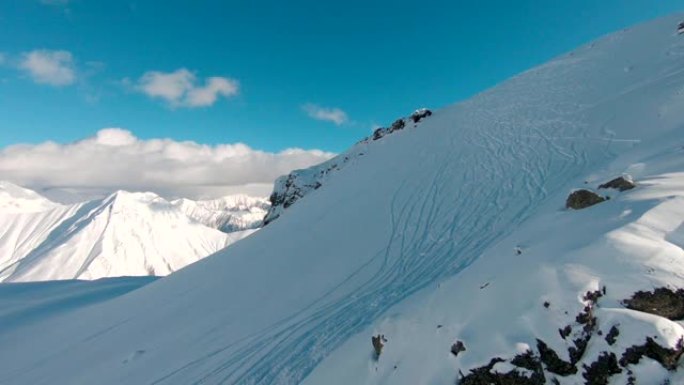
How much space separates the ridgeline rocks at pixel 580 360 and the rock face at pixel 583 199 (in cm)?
345

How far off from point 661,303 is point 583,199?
149 inches

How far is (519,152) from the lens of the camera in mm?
19719

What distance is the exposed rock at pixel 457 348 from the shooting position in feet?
17.2

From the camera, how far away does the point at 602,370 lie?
448 cm

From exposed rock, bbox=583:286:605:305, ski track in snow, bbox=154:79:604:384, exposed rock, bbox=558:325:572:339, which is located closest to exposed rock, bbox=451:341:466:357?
exposed rock, bbox=558:325:572:339

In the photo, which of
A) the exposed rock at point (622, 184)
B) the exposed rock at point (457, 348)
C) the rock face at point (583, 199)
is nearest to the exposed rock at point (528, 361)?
the exposed rock at point (457, 348)

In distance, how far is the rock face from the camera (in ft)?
25.8

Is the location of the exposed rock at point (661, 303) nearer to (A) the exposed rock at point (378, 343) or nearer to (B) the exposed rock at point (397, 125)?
(A) the exposed rock at point (378, 343)

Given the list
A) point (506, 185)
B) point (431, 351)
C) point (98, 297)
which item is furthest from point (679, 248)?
point (98, 297)

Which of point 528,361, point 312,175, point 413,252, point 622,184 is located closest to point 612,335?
point 528,361

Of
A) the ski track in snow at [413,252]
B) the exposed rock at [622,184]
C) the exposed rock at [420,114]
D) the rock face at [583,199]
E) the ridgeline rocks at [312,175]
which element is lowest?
the ski track in snow at [413,252]

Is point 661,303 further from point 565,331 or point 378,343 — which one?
point 378,343

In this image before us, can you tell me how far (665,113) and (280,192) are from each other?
118 ft

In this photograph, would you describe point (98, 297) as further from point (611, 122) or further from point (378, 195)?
point (611, 122)
